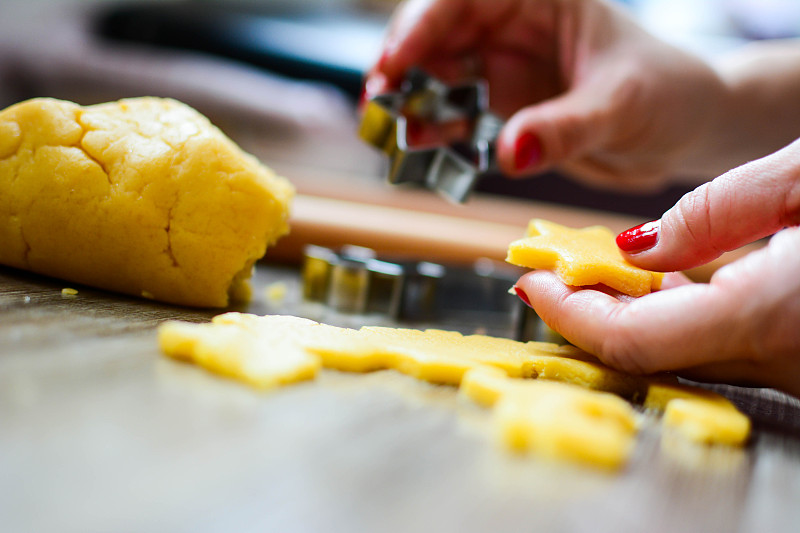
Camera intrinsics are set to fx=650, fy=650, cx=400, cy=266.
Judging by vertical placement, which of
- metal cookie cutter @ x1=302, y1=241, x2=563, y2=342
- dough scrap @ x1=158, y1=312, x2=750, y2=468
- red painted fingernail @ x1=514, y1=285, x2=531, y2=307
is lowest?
metal cookie cutter @ x1=302, y1=241, x2=563, y2=342

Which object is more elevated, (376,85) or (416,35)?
(416,35)

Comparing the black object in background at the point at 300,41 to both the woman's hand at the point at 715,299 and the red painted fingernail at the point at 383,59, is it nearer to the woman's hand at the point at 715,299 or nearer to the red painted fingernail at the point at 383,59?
the red painted fingernail at the point at 383,59

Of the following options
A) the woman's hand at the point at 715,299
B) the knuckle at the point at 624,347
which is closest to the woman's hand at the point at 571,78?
the woman's hand at the point at 715,299

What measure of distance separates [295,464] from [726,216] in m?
0.71

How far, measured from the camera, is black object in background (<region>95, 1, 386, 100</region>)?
3.63 meters

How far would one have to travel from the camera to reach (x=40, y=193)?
109 centimetres

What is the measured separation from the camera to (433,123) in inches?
71.4

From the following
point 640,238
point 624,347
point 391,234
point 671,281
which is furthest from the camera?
point 391,234

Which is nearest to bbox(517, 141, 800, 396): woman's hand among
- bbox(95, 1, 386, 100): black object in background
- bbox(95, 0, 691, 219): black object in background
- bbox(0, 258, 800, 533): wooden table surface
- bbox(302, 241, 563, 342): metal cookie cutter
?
bbox(0, 258, 800, 533): wooden table surface

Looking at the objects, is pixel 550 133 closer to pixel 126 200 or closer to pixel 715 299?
pixel 715 299

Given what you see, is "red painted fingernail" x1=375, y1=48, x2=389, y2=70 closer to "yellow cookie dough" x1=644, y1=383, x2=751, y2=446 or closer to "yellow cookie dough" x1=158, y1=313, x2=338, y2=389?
"yellow cookie dough" x1=158, y1=313, x2=338, y2=389

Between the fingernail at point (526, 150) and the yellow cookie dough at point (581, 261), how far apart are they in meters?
0.47

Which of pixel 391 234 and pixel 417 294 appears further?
pixel 391 234

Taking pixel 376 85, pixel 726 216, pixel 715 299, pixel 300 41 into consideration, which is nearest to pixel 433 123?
pixel 376 85
